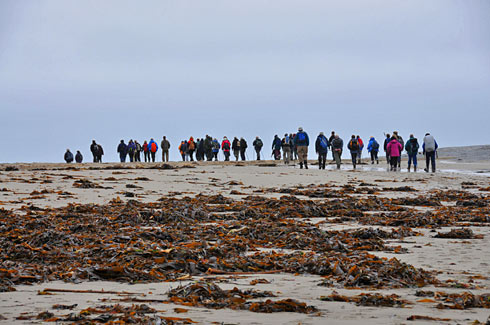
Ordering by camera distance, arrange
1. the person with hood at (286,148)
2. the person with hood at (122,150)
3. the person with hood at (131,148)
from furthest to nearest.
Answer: the person with hood at (131,148), the person with hood at (122,150), the person with hood at (286,148)

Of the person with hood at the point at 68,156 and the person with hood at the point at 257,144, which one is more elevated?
the person with hood at the point at 257,144

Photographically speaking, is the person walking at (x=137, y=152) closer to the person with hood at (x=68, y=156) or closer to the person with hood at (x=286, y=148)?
the person with hood at (x=68, y=156)

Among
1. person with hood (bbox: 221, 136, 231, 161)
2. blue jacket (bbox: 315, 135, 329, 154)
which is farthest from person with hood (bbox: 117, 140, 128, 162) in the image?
blue jacket (bbox: 315, 135, 329, 154)

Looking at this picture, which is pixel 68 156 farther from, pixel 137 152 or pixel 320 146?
pixel 320 146

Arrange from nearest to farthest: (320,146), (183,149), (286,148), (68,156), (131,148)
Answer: (320,146) < (286,148) < (68,156) < (131,148) < (183,149)

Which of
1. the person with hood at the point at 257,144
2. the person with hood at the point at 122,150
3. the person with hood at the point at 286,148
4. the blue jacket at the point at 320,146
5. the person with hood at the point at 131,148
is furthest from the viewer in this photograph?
the person with hood at the point at 257,144

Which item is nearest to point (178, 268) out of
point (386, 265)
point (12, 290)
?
point (12, 290)

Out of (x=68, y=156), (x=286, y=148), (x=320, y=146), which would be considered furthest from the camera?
(x=68, y=156)

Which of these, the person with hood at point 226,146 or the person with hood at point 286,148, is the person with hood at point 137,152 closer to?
the person with hood at point 226,146

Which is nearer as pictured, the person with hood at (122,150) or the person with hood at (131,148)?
the person with hood at (122,150)

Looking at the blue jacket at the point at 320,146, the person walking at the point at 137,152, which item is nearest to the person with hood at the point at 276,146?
the person walking at the point at 137,152

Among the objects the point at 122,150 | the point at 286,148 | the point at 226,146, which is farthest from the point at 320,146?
the point at 122,150

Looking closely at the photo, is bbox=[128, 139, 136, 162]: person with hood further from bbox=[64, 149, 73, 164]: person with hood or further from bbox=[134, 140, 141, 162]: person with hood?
bbox=[64, 149, 73, 164]: person with hood

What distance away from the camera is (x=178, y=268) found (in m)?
5.26
